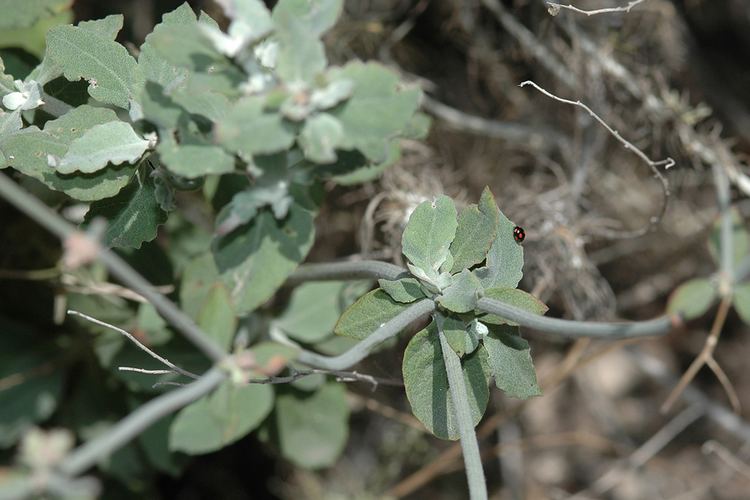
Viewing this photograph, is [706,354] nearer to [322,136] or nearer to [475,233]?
[475,233]


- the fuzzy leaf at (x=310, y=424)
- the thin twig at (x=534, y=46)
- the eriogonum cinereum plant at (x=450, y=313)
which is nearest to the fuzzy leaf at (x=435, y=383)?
the eriogonum cinereum plant at (x=450, y=313)

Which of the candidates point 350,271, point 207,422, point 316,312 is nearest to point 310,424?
point 316,312

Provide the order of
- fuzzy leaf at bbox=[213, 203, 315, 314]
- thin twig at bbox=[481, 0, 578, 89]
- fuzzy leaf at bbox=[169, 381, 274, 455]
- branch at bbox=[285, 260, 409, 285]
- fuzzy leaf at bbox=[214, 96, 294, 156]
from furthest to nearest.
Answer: thin twig at bbox=[481, 0, 578, 89] < fuzzy leaf at bbox=[169, 381, 274, 455] < branch at bbox=[285, 260, 409, 285] < fuzzy leaf at bbox=[213, 203, 315, 314] < fuzzy leaf at bbox=[214, 96, 294, 156]

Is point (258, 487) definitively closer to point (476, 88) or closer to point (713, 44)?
point (476, 88)

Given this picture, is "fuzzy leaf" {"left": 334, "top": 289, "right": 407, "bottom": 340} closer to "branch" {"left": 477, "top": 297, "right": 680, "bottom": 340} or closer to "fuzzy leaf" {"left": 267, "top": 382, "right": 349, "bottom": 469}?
"branch" {"left": 477, "top": 297, "right": 680, "bottom": 340}

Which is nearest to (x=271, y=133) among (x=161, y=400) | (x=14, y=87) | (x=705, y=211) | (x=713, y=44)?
(x=161, y=400)

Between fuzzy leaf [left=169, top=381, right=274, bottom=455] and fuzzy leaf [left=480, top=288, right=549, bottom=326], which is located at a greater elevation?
fuzzy leaf [left=480, top=288, right=549, bottom=326]

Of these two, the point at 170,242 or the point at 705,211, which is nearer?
the point at 170,242

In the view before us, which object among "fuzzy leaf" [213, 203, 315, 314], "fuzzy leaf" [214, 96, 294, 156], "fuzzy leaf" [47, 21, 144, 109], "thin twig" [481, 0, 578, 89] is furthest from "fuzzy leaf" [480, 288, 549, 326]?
"thin twig" [481, 0, 578, 89]
